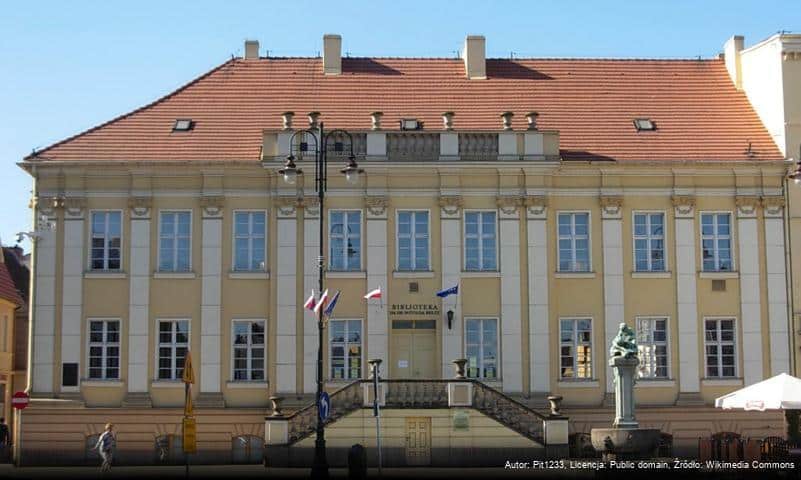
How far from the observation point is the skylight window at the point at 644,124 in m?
42.8

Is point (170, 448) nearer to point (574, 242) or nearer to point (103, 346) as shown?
point (103, 346)

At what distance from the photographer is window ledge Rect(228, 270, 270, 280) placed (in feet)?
131

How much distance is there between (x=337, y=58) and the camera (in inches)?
1764

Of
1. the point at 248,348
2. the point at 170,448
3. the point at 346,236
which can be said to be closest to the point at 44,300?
the point at 170,448

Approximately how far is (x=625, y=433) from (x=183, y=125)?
17.9m

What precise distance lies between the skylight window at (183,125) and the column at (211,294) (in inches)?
121

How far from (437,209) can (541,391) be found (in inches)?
247

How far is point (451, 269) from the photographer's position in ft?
131

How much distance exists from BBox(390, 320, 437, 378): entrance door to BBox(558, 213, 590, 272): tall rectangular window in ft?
14.8

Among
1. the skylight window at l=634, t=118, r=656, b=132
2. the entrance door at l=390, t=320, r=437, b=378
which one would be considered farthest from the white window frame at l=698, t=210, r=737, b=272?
the entrance door at l=390, t=320, r=437, b=378

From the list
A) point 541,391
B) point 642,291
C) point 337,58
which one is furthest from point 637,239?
point 337,58

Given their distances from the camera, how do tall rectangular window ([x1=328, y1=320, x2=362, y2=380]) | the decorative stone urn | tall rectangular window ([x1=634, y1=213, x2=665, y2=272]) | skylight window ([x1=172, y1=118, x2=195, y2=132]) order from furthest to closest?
skylight window ([x1=172, y1=118, x2=195, y2=132]) → tall rectangular window ([x1=634, y1=213, x2=665, y2=272]) → tall rectangular window ([x1=328, y1=320, x2=362, y2=380]) → the decorative stone urn

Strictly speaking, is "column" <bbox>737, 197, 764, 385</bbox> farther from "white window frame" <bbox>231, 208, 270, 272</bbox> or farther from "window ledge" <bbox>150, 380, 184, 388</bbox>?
"window ledge" <bbox>150, 380, 184, 388</bbox>

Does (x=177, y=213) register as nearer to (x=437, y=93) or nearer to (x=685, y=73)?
(x=437, y=93)
